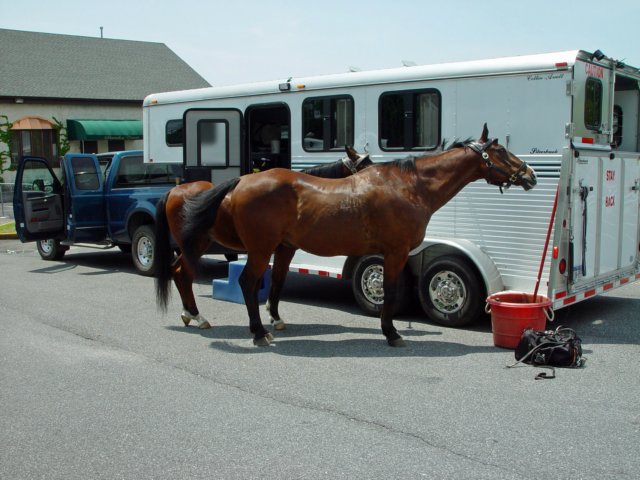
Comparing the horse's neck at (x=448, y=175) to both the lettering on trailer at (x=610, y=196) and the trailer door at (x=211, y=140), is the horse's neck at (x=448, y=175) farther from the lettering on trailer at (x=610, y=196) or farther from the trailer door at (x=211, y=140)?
the trailer door at (x=211, y=140)

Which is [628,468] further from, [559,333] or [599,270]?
[599,270]

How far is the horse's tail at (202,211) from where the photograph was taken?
7766mm

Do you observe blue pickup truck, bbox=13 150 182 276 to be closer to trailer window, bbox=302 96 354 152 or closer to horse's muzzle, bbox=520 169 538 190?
trailer window, bbox=302 96 354 152

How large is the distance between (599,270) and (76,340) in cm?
585

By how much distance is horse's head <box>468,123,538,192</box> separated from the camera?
7.22 metres

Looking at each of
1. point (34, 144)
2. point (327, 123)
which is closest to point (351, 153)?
point (327, 123)

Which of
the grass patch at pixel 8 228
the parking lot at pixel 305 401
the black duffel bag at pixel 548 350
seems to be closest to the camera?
the parking lot at pixel 305 401

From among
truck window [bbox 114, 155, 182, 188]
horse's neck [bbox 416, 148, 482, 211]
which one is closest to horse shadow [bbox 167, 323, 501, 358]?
horse's neck [bbox 416, 148, 482, 211]

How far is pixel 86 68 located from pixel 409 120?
31.5 m

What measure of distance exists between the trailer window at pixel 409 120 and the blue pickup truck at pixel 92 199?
16.6 ft

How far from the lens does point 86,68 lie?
36.3 metres

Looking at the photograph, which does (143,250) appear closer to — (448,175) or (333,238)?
(333,238)

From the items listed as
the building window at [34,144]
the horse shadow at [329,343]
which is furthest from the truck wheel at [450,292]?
the building window at [34,144]

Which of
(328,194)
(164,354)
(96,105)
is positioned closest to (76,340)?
(164,354)
